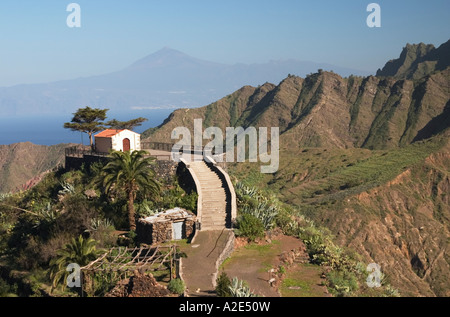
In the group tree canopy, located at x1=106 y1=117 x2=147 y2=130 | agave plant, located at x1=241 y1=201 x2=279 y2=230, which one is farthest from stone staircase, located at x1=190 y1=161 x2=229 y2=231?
tree canopy, located at x1=106 y1=117 x2=147 y2=130

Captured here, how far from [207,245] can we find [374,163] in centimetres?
4804

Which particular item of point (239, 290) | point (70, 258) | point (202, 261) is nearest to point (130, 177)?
point (70, 258)

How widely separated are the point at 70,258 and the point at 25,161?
10250 cm

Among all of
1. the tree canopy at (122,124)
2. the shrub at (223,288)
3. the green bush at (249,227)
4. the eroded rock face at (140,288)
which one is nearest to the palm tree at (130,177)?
the green bush at (249,227)

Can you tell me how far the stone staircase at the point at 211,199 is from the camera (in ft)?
82.9

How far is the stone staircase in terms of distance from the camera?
2528 cm

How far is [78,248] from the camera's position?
68.1 feet

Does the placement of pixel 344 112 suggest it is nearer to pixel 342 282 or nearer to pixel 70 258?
pixel 342 282

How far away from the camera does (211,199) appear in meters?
27.4

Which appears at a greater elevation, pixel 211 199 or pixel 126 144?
pixel 126 144

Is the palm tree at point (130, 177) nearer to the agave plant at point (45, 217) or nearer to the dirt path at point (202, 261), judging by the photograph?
the dirt path at point (202, 261)

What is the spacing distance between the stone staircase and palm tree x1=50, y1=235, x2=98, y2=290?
19.3 feet

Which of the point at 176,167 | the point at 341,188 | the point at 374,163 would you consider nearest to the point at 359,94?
the point at 374,163
